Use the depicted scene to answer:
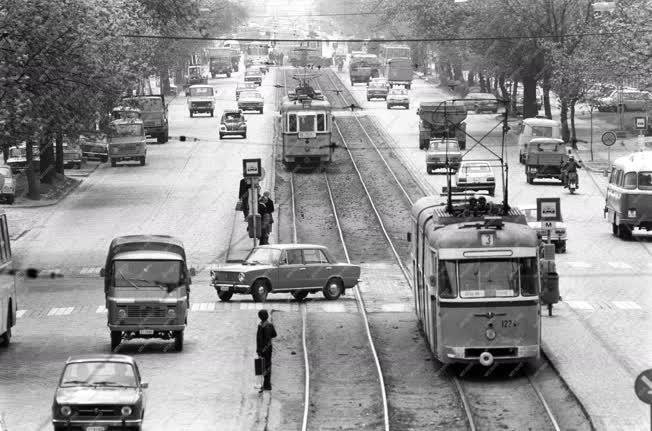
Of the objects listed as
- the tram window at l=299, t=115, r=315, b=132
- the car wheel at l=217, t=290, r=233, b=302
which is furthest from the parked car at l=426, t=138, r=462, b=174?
the car wheel at l=217, t=290, r=233, b=302

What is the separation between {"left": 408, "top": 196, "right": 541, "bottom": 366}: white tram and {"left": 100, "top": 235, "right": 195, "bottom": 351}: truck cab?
596 cm

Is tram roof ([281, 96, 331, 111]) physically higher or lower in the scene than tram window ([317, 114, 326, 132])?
higher

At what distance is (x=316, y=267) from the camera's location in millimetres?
40562

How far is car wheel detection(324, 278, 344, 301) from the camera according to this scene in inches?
1619

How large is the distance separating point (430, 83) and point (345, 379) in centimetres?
11944

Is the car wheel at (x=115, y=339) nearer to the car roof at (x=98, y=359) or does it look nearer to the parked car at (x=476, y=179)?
the car roof at (x=98, y=359)


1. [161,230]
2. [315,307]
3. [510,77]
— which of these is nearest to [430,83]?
[510,77]

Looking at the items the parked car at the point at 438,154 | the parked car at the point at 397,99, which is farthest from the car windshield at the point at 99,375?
the parked car at the point at 397,99

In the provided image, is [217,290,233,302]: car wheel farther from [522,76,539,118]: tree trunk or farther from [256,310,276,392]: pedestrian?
[522,76,539,118]: tree trunk

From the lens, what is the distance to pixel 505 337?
29.1 m

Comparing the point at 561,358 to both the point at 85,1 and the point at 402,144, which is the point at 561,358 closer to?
the point at 85,1

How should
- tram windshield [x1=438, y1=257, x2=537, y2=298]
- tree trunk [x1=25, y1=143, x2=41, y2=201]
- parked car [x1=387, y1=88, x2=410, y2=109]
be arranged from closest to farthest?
tram windshield [x1=438, y1=257, x2=537, y2=298], tree trunk [x1=25, y1=143, x2=41, y2=201], parked car [x1=387, y1=88, x2=410, y2=109]

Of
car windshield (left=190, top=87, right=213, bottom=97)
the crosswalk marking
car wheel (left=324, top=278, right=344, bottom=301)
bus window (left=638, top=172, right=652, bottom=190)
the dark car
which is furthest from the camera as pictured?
car windshield (left=190, top=87, right=213, bottom=97)

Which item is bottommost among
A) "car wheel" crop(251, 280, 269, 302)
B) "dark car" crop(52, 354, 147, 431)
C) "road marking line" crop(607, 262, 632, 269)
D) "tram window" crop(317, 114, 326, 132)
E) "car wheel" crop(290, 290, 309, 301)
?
"road marking line" crop(607, 262, 632, 269)
